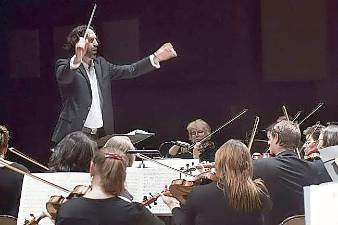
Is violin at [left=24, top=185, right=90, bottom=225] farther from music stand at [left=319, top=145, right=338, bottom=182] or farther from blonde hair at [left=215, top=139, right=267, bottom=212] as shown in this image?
music stand at [left=319, top=145, right=338, bottom=182]

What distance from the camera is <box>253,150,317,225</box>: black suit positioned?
13.6ft

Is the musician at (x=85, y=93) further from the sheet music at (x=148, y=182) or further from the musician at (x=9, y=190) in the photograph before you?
the sheet music at (x=148, y=182)

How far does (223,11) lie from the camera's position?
7.21 m

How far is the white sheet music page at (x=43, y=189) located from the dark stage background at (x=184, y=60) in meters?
→ 3.29

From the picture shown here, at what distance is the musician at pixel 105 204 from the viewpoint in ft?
10.5

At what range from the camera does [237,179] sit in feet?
11.7

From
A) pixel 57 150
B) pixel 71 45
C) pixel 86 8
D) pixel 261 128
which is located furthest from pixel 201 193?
pixel 86 8

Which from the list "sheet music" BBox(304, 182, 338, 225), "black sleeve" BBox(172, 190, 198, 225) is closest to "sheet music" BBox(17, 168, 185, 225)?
"black sleeve" BBox(172, 190, 198, 225)

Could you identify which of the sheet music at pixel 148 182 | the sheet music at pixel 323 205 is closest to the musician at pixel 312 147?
the sheet music at pixel 148 182

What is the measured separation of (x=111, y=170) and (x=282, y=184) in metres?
1.25

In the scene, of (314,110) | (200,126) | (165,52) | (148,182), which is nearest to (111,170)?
(148,182)

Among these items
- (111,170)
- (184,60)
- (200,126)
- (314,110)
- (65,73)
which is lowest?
(111,170)

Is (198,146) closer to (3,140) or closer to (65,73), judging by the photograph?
(65,73)

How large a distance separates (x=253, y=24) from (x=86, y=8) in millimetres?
1773
